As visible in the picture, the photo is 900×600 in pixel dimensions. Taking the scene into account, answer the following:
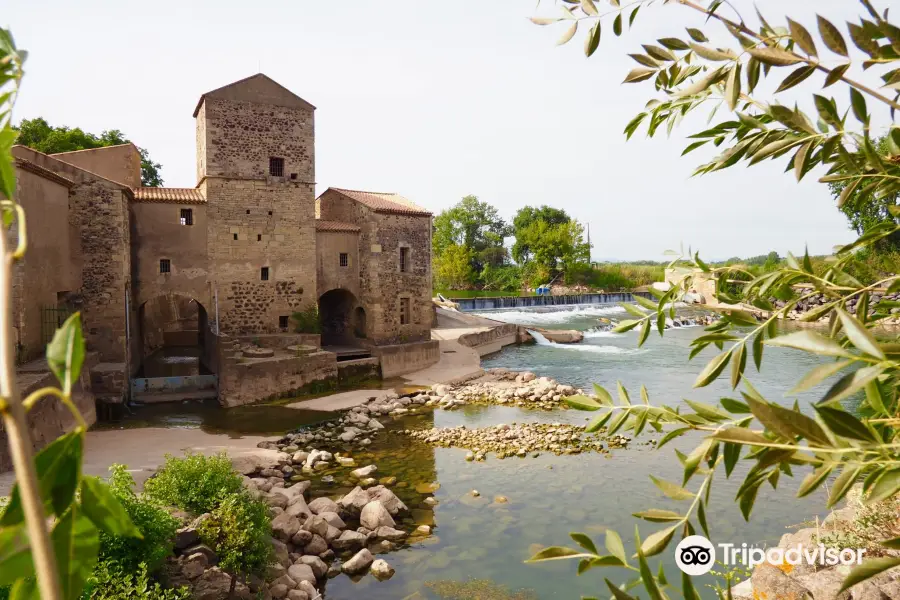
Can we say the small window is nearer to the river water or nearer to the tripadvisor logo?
the river water

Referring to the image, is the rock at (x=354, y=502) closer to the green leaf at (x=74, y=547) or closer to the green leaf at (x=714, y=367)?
the green leaf at (x=714, y=367)

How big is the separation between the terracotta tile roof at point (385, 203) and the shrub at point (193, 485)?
529 inches

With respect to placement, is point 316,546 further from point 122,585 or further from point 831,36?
point 831,36

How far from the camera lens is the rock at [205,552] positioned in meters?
5.68

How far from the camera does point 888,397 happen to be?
5.39 feet

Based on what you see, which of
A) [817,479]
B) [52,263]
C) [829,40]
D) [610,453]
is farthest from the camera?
[52,263]

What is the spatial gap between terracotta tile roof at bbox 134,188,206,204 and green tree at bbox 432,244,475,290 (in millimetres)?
31174

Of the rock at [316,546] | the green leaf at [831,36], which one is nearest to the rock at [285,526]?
the rock at [316,546]

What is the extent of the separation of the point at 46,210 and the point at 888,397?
568 inches

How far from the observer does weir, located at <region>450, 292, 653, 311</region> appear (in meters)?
39.2

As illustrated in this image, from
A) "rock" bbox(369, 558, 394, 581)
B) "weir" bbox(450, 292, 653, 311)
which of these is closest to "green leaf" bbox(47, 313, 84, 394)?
"rock" bbox(369, 558, 394, 581)

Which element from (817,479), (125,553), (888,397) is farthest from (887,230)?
(125,553)

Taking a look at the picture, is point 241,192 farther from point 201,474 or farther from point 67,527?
point 67,527

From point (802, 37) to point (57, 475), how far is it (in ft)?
5.24
